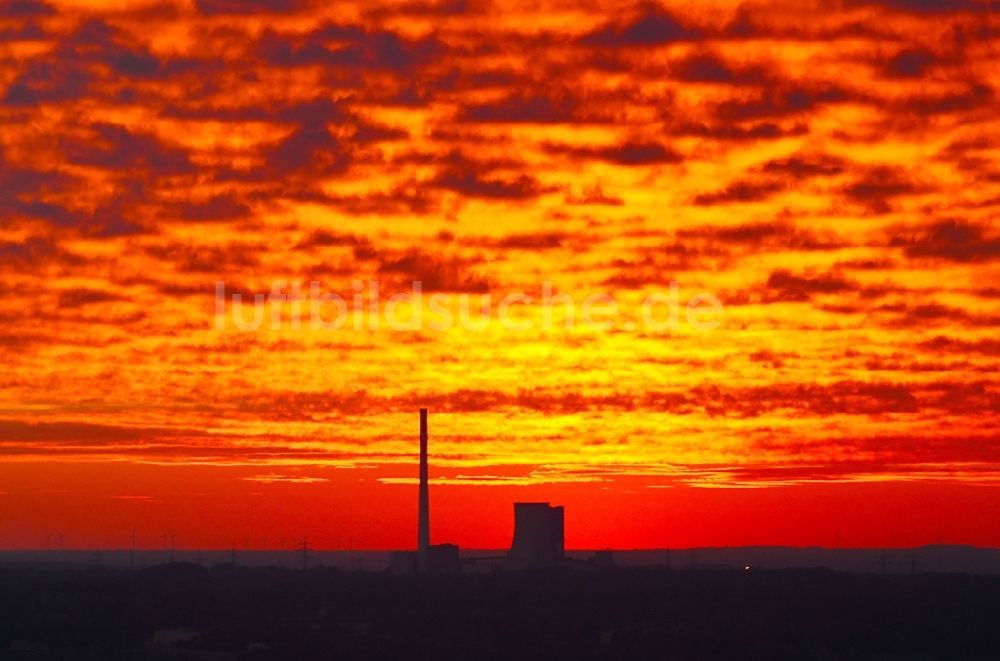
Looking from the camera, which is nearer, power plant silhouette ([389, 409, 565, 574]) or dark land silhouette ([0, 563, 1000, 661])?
dark land silhouette ([0, 563, 1000, 661])

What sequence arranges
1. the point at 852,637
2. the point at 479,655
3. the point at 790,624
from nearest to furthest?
the point at 479,655
the point at 852,637
the point at 790,624

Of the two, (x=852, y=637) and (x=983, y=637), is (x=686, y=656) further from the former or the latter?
(x=983, y=637)

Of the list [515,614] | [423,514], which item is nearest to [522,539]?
[423,514]

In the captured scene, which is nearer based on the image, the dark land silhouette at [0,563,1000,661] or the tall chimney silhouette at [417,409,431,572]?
the dark land silhouette at [0,563,1000,661]

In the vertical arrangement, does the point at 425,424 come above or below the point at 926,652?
above

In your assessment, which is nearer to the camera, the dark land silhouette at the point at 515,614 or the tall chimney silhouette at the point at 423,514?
the dark land silhouette at the point at 515,614

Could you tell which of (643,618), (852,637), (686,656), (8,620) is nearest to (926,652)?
(852,637)

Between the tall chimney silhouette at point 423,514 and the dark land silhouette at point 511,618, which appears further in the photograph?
the tall chimney silhouette at point 423,514

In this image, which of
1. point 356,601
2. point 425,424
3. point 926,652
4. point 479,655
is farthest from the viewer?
point 425,424
